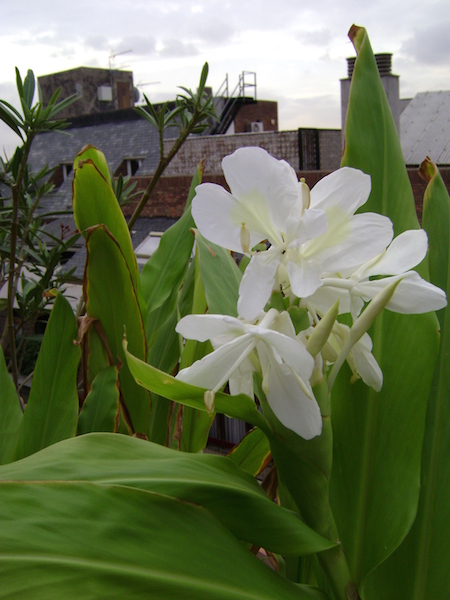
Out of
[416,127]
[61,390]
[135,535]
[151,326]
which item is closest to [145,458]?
[135,535]

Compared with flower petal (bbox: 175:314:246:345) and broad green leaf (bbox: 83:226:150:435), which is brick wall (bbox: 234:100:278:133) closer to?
broad green leaf (bbox: 83:226:150:435)

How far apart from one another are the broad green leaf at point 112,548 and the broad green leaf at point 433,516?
255 mm

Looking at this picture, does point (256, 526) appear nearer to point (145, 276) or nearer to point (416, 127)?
point (145, 276)

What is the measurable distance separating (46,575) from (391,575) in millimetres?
451

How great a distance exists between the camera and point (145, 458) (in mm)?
552

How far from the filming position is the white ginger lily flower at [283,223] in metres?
0.45

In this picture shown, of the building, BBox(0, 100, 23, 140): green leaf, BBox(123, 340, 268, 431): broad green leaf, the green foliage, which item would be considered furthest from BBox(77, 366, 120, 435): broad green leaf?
the building

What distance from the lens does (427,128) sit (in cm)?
997

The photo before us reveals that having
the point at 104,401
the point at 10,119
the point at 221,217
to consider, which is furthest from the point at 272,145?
the point at 221,217

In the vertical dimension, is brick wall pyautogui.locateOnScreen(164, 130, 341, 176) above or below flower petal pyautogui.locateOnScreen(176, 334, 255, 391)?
above

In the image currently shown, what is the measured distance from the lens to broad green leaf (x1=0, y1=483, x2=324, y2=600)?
439mm

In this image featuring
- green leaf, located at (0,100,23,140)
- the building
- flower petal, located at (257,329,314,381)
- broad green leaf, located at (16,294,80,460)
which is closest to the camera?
flower petal, located at (257,329,314,381)

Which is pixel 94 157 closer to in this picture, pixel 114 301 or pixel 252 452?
pixel 114 301

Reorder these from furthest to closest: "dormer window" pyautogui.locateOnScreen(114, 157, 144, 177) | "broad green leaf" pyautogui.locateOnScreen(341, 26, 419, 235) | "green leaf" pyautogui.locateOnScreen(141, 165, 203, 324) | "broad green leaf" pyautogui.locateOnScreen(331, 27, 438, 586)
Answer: "dormer window" pyautogui.locateOnScreen(114, 157, 144, 177) < "green leaf" pyautogui.locateOnScreen(141, 165, 203, 324) < "broad green leaf" pyautogui.locateOnScreen(341, 26, 419, 235) < "broad green leaf" pyautogui.locateOnScreen(331, 27, 438, 586)
